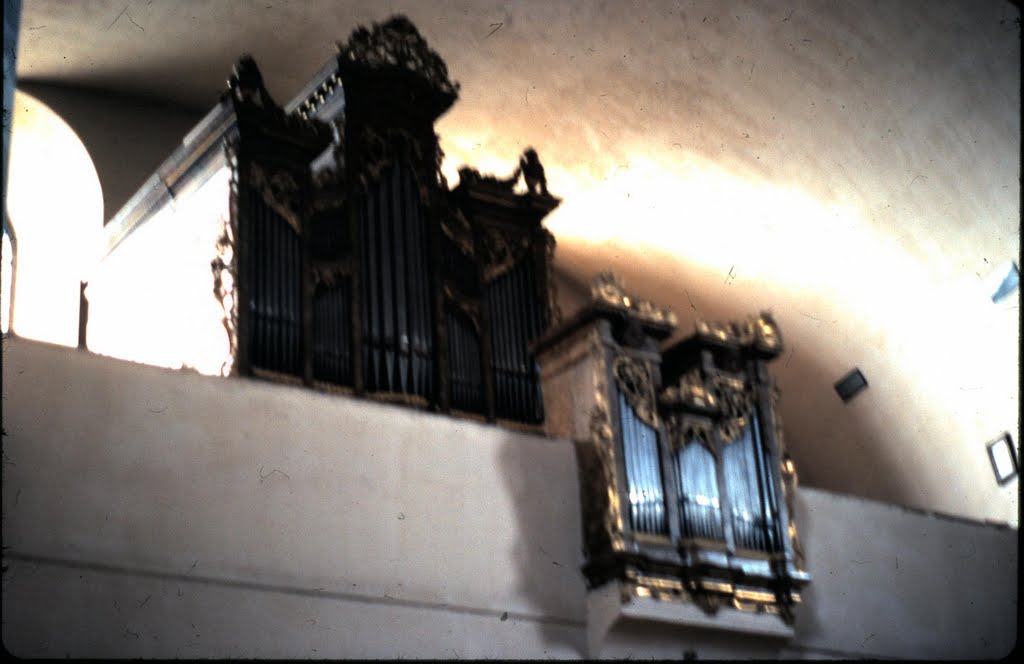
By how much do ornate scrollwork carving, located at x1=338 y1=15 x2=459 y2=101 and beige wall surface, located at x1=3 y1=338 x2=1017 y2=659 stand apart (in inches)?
103

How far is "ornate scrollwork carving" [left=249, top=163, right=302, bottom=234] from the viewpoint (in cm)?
870

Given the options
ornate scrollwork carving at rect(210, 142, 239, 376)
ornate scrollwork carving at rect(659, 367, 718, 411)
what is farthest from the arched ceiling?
ornate scrollwork carving at rect(659, 367, 718, 411)

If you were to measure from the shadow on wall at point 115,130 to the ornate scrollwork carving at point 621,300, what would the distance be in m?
3.46

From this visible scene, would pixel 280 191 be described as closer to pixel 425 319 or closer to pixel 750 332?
pixel 425 319

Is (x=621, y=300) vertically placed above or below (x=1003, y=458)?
above

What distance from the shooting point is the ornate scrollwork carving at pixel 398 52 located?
938cm

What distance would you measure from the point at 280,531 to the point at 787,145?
462 cm

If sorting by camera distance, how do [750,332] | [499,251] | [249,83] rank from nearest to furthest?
1. [249,83]
2. [750,332]
3. [499,251]

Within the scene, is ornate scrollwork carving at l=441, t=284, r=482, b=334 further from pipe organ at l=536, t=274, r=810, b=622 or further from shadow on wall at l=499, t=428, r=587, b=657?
shadow on wall at l=499, t=428, r=587, b=657

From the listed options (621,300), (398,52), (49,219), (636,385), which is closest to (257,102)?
(398,52)

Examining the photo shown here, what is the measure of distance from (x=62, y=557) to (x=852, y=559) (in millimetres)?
4735

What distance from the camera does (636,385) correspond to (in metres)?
8.38

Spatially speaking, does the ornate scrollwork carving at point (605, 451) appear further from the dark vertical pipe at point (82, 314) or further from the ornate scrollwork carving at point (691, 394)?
the dark vertical pipe at point (82, 314)

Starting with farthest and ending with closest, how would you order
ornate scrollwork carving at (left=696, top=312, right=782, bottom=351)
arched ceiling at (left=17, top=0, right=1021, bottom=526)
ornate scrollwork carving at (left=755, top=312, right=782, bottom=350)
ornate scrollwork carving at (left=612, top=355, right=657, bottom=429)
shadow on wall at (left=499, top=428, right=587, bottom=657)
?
arched ceiling at (left=17, top=0, right=1021, bottom=526) < ornate scrollwork carving at (left=755, top=312, right=782, bottom=350) < ornate scrollwork carving at (left=696, top=312, right=782, bottom=351) < ornate scrollwork carving at (left=612, top=355, right=657, bottom=429) < shadow on wall at (left=499, top=428, right=587, bottom=657)
